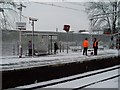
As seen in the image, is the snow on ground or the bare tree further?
the bare tree

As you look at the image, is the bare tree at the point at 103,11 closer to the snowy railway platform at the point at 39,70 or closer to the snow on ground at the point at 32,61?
the snow on ground at the point at 32,61

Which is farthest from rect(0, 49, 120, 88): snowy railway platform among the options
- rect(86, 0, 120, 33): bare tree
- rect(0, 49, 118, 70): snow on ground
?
rect(86, 0, 120, 33): bare tree

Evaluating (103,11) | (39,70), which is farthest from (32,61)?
(103,11)

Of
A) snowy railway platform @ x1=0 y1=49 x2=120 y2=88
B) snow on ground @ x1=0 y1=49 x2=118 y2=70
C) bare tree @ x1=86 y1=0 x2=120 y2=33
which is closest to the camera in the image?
snowy railway platform @ x1=0 y1=49 x2=120 y2=88

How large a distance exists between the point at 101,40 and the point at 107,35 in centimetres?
123

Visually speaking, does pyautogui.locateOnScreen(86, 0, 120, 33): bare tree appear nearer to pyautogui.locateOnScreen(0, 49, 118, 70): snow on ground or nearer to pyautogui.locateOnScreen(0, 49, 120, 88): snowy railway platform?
pyautogui.locateOnScreen(0, 49, 118, 70): snow on ground

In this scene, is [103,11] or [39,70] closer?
[39,70]

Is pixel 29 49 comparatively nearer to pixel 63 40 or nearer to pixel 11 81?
pixel 63 40

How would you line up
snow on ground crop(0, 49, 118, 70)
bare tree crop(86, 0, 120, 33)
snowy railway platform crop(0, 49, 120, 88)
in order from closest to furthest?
snowy railway platform crop(0, 49, 120, 88), snow on ground crop(0, 49, 118, 70), bare tree crop(86, 0, 120, 33)

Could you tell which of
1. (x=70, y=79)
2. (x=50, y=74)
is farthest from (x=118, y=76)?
(x=50, y=74)

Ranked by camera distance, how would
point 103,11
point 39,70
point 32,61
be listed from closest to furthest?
point 39,70, point 32,61, point 103,11

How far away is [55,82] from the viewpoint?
40.3 ft

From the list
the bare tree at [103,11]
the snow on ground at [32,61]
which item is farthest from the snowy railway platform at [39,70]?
the bare tree at [103,11]

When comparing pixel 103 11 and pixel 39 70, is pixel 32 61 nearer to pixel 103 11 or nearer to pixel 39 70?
pixel 39 70
